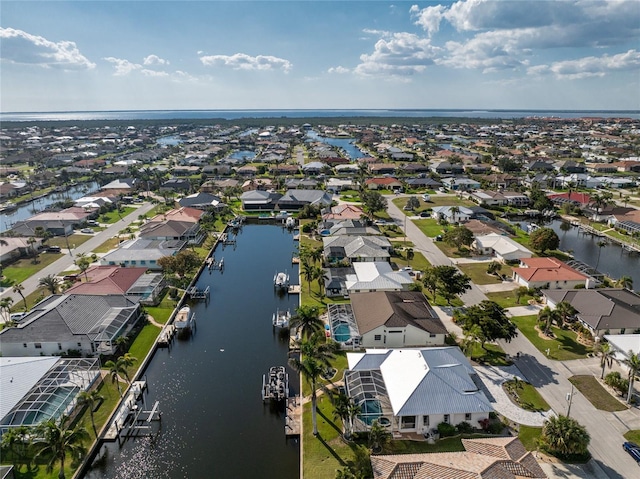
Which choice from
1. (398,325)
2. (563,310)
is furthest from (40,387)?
(563,310)

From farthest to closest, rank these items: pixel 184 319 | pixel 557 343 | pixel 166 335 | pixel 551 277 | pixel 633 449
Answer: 1. pixel 551 277
2. pixel 184 319
3. pixel 166 335
4. pixel 557 343
5. pixel 633 449

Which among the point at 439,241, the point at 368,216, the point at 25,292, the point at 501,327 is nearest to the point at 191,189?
the point at 368,216

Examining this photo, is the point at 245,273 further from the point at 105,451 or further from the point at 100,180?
the point at 100,180

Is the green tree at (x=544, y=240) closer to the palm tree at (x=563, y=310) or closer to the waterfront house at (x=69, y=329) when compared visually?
the palm tree at (x=563, y=310)

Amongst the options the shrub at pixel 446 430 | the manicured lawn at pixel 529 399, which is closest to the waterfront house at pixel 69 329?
the shrub at pixel 446 430

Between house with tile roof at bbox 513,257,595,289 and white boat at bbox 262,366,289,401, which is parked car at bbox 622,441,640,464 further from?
house with tile roof at bbox 513,257,595,289

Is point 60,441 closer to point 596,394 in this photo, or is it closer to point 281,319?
point 281,319

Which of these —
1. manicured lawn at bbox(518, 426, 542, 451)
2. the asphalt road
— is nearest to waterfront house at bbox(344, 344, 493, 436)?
manicured lawn at bbox(518, 426, 542, 451)
